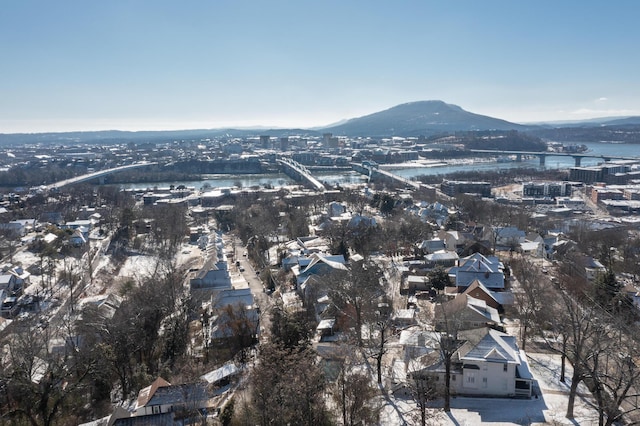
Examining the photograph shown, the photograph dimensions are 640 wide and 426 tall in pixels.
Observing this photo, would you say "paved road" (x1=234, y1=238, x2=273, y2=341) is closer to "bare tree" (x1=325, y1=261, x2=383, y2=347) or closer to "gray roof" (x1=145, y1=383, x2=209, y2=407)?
"bare tree" (x1=325, y1=261, x2=383, y2=347)

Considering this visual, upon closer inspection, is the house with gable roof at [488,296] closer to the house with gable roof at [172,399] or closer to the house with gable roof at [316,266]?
the house with gable roof at [316,266]

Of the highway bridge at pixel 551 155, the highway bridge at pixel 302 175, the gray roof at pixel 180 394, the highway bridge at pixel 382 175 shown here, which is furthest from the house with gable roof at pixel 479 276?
the highway bridge at pixel 551 155

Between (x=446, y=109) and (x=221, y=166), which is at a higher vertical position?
(x=446, y=109)

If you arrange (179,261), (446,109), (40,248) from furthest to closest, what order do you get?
(446,109) < (40,248) < (179,261)

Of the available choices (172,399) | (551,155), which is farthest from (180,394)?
(551,155)

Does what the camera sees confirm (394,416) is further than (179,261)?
No

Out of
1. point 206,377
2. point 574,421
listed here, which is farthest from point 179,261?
point 574,421

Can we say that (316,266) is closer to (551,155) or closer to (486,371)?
(486,371)

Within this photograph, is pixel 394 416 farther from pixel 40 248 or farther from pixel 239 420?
pixel 40 248
